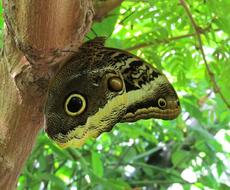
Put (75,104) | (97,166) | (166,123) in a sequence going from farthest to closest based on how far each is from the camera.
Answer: (166,123) → (97,166) → (75,104)

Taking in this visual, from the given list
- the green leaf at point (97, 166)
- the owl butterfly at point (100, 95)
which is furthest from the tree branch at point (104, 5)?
the green leaf at point (97, 166)

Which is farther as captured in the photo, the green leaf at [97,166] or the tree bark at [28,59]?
the green leaf at [97,166]

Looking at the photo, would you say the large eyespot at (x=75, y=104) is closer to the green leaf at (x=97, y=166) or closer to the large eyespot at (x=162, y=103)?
the large eyespot at (x=162, y=103)

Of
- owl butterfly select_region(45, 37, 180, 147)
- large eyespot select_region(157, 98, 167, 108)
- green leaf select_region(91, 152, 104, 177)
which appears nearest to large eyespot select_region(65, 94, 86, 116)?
owl butterfly select_region(45, 37, 180, 147)

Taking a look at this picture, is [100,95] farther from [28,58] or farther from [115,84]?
[28,58]

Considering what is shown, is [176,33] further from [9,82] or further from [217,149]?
[9,82]

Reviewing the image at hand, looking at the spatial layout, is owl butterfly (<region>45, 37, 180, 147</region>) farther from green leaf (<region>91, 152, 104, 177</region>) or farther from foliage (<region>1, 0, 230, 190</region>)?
green leaf (<region>91, 152, 104, 177</region>)

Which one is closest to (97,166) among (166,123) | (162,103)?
(166,123)

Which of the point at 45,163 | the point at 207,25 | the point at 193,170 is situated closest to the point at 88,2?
the point at 207,25
